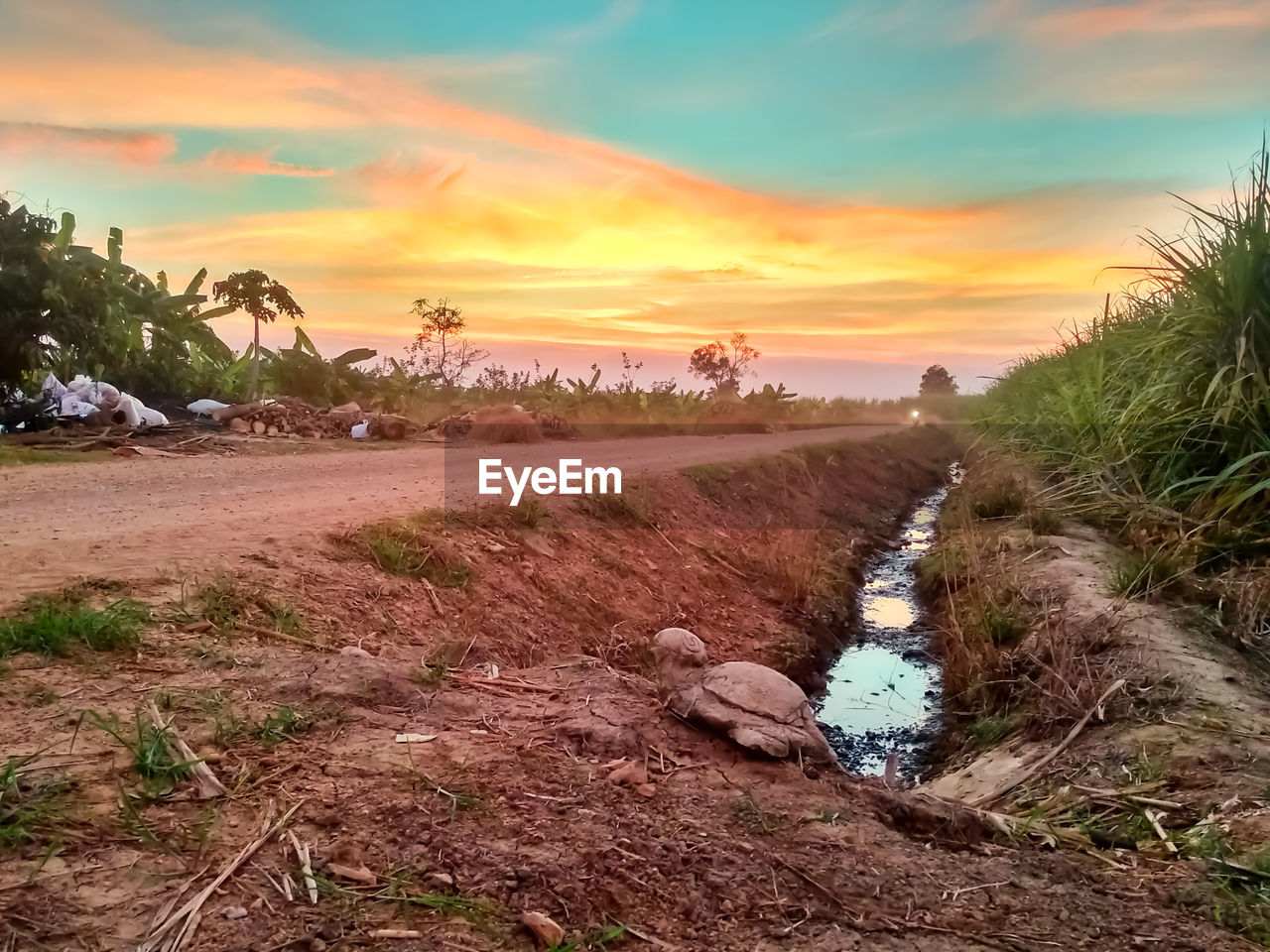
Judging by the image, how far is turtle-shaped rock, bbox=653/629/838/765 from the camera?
310 cm

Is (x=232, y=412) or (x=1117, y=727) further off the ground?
(x=232, y=412)

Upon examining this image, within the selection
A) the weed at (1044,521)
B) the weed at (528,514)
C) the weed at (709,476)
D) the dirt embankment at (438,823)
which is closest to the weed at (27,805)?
the dirt embankment at (438,823)

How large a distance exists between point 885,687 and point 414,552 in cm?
362

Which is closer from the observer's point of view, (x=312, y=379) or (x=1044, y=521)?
(x=1044, y=521)

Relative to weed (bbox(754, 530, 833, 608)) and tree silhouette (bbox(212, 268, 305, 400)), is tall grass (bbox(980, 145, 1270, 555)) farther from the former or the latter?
tree silhouette (bbox(212, 268, 305, 400))

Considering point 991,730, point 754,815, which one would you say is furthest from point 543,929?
point 991,730

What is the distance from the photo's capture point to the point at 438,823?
2.27 m

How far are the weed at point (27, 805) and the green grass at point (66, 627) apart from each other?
0.88 meters

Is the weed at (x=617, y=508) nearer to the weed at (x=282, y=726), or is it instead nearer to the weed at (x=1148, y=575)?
the weed at (x=1148, y=575)

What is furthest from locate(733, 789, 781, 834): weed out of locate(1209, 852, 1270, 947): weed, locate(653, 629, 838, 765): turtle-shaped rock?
locate(1209, 852, 1270, 947): weed

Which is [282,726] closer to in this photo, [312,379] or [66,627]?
[66,627]

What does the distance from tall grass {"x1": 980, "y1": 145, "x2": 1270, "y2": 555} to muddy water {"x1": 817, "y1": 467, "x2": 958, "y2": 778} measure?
190 centimetres

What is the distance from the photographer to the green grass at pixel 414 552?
508 centimetres

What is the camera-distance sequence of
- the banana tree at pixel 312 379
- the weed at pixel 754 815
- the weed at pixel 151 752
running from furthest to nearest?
the banana tree at pixel 312 379 → the weed at pixel 754 815 → the weed at pixel 151 752
